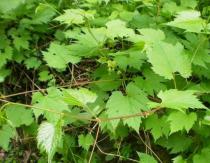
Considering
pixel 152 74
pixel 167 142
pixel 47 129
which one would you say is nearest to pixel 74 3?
pixel 152 74

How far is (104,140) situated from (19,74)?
2.94 feet

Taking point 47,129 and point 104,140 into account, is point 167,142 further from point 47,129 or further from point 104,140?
point 47,129

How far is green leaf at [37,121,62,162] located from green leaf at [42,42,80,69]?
109 centimetres

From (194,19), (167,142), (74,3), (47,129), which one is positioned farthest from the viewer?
(74,3)

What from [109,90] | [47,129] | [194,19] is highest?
[194,19]

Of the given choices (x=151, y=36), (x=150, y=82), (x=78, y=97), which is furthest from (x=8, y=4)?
(x=78, y=97)

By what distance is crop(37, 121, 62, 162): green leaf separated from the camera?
1.19m

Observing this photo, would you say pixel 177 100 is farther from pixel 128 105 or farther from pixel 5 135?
pixel 5 135

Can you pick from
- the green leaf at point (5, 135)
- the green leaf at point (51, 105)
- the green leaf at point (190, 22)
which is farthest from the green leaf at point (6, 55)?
the green leaf at point (190, 22)

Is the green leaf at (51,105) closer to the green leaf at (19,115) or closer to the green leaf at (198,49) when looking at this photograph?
the green leaf at (19,115)

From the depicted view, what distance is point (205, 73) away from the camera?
7.34ft

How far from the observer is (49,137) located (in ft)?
3.99

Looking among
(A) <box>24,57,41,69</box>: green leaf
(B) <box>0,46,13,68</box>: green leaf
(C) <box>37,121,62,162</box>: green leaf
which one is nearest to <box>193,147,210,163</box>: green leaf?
(C) <box>37,121,62,162</box>: green leaf

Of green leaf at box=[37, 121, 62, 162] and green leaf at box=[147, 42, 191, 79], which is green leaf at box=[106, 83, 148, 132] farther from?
green leaf at box=[37, 121, 62, 162]
